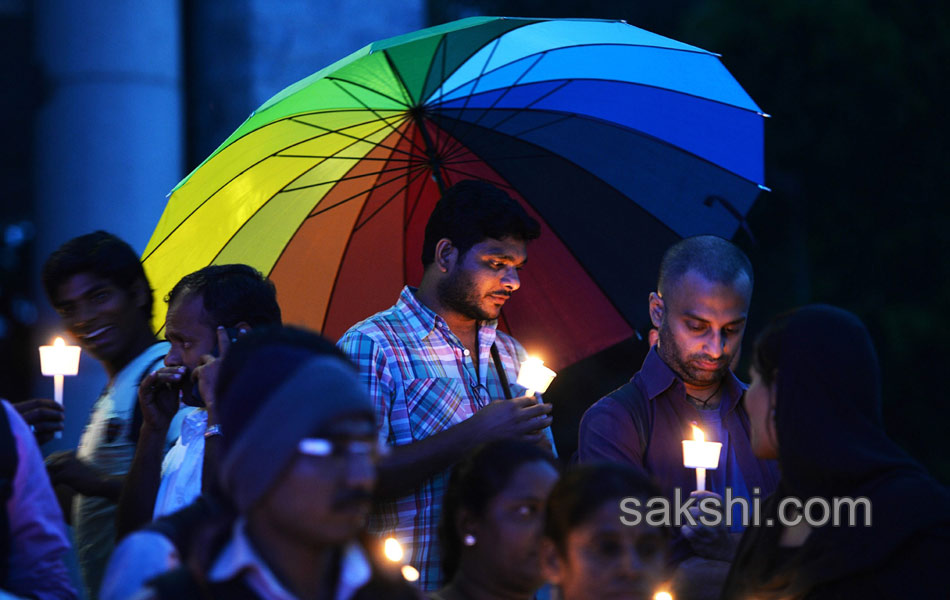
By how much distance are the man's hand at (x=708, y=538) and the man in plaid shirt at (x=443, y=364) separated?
24.6 inches

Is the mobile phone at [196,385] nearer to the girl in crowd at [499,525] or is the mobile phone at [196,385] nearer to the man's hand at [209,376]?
the man's hand at [209,376]

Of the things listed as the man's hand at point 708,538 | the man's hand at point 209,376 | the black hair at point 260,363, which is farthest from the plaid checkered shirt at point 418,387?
the black hair at point 260,363

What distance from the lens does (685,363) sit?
165 inches

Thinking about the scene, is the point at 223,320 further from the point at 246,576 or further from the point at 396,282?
the point at 246,576

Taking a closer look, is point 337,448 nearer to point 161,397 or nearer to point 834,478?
point 834,478

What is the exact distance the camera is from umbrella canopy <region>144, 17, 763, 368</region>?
15.3 ft

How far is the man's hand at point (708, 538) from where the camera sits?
145 inches

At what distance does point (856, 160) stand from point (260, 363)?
41.4 ft

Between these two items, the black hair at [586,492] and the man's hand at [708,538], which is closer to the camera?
the black hair at [586,492]

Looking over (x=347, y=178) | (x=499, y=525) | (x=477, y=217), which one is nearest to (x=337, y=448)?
(x=499, y=525)

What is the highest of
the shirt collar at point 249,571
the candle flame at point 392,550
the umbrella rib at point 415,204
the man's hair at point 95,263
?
the umbrella rib at point 415,204

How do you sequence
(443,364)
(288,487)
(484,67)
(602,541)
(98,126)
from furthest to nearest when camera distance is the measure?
(98,126), (484,67), (443,364), (602,541), (288,487)

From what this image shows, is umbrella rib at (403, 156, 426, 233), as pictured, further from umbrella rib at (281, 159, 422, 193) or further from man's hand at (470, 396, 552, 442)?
man's hand at (470, 396, 552, 442)

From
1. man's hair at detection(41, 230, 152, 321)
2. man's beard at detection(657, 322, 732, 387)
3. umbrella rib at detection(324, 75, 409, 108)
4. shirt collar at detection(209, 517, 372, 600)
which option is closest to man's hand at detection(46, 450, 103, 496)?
man's hair at detection(41, 230, 152, 321)
